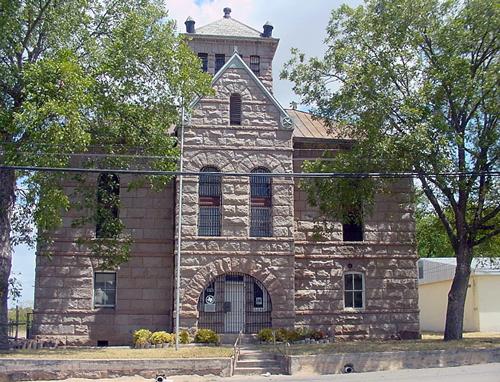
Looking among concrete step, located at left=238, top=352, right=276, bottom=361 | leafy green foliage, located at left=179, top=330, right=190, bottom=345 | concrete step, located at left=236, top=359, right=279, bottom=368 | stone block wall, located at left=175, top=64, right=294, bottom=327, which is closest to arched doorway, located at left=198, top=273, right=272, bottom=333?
stone block wall, located at left=175, top=64, right=294, bottom=327

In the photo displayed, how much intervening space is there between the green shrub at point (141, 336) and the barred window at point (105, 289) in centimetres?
282

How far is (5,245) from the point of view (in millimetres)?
22172

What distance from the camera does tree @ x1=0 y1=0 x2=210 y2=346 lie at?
19891 millimetres

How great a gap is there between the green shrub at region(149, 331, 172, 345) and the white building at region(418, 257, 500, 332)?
60.6ft

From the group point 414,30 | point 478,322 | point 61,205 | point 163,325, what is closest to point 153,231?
point 163,325

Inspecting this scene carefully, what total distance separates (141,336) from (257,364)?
590 centimetres

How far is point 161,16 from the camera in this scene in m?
23.4

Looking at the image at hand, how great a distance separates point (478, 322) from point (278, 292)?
16.7 m

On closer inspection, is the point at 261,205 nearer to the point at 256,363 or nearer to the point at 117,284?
the point at 117,284

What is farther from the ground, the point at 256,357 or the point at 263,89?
the point at 263,89

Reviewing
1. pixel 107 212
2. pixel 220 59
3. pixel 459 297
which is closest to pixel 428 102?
pixel 459 297

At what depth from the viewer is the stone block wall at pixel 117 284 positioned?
1078 inches

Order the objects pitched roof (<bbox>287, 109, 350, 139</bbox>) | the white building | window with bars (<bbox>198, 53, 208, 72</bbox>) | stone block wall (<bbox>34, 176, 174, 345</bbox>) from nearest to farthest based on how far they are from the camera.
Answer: stone block wall (<bbox>34, 176, 174, 345</bbox>), pitched roof (<bbox>287, 109, 350, 139</bbox>), window with bars (<bbox>198, 53, 208, 72</bbox>), the white building

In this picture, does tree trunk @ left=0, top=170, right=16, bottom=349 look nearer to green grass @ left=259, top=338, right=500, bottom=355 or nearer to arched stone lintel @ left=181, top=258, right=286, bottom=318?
arched stone lintel @ left=181, top=258, right=286, bottom=318
